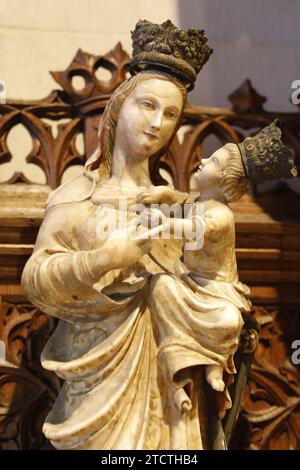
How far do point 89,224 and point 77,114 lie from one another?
0.70 metres

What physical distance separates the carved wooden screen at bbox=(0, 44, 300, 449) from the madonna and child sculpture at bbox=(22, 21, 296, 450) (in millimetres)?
353

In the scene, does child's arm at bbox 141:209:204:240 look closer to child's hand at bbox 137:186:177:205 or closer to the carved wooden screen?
child's hand at bbox 137:186:177:205

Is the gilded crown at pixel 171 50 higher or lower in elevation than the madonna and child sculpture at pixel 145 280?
higher

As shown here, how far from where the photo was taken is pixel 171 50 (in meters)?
2.23

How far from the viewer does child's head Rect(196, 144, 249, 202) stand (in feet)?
6.89

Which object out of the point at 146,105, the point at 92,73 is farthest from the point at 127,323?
the point at 92,73

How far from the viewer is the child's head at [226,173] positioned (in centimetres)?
210

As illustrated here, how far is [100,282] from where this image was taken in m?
2.10
